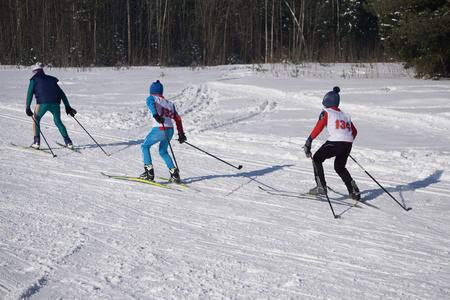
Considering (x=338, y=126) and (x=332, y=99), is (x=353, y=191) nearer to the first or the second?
(x=338, y=126)

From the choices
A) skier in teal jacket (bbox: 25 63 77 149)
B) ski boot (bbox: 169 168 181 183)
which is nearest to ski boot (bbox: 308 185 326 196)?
ski boot (bbox: 169 168 181 183)

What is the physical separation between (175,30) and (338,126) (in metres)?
42.4

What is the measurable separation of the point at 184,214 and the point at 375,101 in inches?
364

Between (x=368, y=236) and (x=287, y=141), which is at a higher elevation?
(x=287, y=141)

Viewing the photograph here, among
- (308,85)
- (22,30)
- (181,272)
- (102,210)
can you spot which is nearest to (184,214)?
(102,210)

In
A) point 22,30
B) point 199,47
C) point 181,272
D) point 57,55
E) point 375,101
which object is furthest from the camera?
point 199,47

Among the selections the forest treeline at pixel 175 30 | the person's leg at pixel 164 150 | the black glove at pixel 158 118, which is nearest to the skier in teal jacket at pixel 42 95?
the person's leg at pixel 164 150

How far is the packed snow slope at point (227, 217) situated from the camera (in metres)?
3.41

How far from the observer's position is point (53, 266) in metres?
3.59

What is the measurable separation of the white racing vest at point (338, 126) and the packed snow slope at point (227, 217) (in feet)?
2.93

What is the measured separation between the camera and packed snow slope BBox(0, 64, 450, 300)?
341cm

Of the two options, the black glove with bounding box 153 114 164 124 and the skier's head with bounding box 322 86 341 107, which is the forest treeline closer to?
the black glove with bounding box 153 114 164 124

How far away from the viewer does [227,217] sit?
198 inches

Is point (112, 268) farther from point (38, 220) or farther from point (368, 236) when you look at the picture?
point (368, 236)
